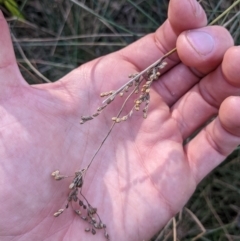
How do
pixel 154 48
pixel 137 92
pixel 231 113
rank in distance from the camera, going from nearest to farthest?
pixel 137 92
pixel 231 113
pixel 154 48

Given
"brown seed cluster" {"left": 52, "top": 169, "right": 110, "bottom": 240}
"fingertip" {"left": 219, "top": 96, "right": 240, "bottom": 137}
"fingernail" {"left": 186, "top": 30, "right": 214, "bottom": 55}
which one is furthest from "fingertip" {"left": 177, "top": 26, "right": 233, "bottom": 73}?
"brown seed cluster" {"left": 52, "top": 169, "right": 110, "bottom": 240}

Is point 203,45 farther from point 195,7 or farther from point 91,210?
point 91,210

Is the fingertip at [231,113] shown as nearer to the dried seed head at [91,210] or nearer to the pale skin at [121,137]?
the pale skin at [121,137]

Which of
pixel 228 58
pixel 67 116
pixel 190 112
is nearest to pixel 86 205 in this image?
pixel 67 116

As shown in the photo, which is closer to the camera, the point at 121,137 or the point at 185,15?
the point at 185,15

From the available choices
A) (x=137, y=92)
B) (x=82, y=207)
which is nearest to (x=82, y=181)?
(x=82, y=207)

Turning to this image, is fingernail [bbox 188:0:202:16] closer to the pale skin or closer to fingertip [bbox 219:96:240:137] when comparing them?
the pale skin

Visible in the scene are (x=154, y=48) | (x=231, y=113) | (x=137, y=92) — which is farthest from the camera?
(x=154, y=48)
